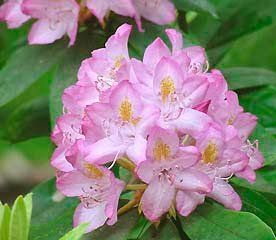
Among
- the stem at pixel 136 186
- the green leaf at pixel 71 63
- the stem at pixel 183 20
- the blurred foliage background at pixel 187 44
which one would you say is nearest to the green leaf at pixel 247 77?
the blurred foliage background at pixel 187 44

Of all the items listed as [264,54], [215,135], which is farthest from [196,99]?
[264,54]

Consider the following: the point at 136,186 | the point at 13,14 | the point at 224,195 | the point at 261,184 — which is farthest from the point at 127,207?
the point at 13,14

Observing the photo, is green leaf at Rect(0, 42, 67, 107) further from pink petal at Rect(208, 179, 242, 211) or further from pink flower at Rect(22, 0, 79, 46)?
pink petal at Rect(208, 179, 242, 211)

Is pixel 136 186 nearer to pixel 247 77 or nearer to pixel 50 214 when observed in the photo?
pixel 50 214

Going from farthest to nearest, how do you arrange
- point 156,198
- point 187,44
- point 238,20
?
point 238,20, point 187,44, point 156,198

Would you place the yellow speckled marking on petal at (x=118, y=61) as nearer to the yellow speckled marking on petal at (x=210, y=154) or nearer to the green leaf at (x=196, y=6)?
the yellow speckled marking on petal at (x=210, y=154)
